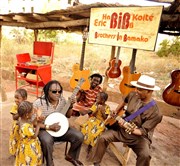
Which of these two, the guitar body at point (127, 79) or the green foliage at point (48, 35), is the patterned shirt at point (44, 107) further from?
the green foliage at point (48, 35)

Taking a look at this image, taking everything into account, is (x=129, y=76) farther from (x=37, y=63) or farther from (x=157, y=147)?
(x=37, y=63)

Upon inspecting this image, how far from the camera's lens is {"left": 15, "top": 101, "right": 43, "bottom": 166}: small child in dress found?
2455 millimetres

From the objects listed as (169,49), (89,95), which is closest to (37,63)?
(89,95)

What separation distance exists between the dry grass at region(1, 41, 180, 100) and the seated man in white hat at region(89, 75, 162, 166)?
6.05 m

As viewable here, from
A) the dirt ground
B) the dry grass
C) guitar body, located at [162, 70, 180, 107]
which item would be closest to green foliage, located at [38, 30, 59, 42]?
the dry grass

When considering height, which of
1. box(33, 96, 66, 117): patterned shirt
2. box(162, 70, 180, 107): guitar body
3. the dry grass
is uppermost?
box(162, 70, 180, 107): guitar body

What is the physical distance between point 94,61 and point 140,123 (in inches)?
389

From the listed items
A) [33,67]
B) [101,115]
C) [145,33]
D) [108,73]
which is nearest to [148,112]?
[101,115]

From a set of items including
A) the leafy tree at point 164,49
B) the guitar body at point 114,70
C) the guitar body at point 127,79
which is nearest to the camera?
the guitar body at point 127,79

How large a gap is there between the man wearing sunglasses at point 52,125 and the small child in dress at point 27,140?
0.14m

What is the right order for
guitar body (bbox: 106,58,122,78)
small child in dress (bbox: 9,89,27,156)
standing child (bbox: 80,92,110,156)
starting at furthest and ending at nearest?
1. guitar body (bbox: 106,58,122,78)
2. standing child (bbox: 80,92,110,156)
3. small child in dress (bbox: 9,89,27,156)

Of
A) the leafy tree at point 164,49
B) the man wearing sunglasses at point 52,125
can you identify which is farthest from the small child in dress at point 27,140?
the leafy tree at point 164,49

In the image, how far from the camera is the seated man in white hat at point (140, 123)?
8.79 ft

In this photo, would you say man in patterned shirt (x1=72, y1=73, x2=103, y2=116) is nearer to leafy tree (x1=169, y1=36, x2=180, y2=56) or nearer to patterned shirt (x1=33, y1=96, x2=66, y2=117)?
patterned shirt (x1=33, y1=96, x2=66, y2=117)
